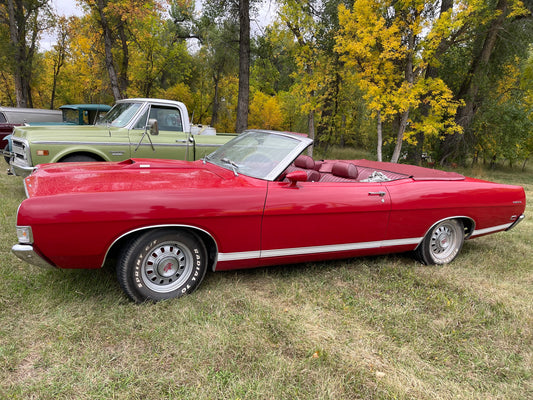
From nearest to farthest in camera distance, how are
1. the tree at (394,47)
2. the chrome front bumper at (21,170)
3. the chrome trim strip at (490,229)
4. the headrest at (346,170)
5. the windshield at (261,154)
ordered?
the windshield at (261,154)
the headrest at (346,170)
the chrome trim strip at (490,229)
the chrome front bumper at (21,170)
the tree at (394,47)

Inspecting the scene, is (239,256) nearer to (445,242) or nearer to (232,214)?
(232,214)

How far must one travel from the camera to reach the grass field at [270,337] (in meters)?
2.18

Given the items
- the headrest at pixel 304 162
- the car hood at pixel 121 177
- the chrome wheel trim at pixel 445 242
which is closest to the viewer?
the car hood at pixel 121 177

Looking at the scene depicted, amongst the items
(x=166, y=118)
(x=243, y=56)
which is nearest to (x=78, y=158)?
(x=166, y=118)

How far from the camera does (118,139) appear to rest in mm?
6184

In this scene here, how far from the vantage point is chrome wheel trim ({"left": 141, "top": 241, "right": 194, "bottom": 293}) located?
9.51 feet

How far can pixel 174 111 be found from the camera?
6867 mm

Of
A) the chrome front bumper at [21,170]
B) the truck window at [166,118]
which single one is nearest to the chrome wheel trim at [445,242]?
the truck window at [166,118]

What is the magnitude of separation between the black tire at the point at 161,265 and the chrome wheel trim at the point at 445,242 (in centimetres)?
284

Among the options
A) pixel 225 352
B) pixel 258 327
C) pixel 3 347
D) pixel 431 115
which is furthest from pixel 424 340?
pixel 431 115

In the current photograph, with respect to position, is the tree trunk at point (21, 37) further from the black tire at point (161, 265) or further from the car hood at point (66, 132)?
the black tire at point (161, 265)

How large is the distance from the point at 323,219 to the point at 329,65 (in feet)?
48.7

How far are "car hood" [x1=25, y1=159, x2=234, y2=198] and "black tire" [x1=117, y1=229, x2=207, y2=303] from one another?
423 millimetres

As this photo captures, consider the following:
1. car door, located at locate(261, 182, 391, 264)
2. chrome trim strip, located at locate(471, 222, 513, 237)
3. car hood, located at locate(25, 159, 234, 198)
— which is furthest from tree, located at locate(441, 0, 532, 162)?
car hood, located at locate(25, 159, 234, 198)
